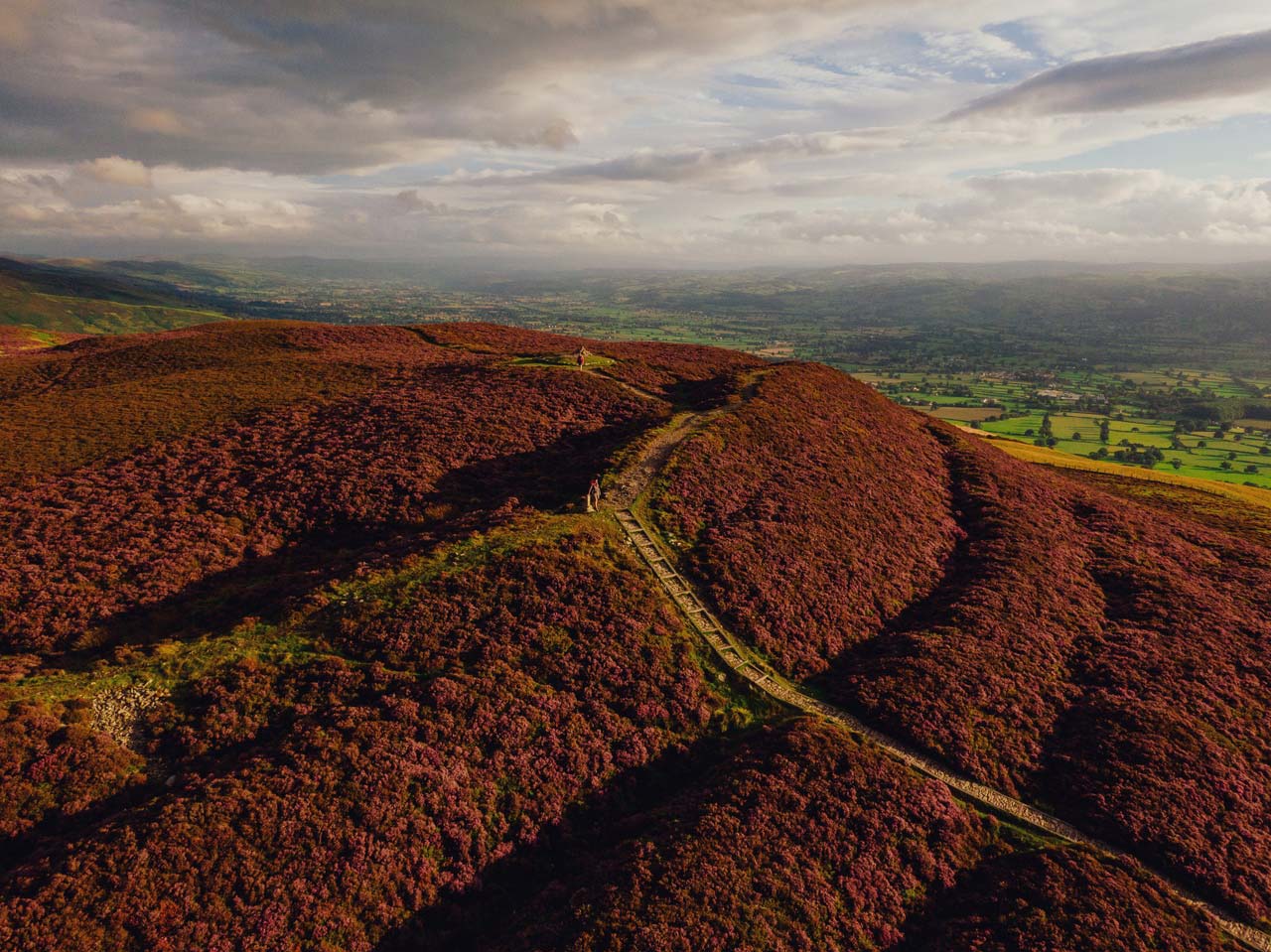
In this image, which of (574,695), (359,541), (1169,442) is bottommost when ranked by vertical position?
(1169,442)

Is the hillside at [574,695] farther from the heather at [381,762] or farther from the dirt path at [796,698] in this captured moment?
the dirt path at [796,698]

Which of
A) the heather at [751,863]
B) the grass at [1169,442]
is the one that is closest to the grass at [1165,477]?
the grass at [1169,442]

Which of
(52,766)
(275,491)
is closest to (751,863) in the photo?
(52,766)

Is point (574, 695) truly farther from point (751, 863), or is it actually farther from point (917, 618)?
point (917, 618)

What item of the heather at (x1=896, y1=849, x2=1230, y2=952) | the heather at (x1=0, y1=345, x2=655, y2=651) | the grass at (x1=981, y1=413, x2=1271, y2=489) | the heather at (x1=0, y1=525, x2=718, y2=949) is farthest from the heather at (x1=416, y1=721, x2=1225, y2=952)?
the grass at (x1=981, y1=413, x2=1271, y2=489)

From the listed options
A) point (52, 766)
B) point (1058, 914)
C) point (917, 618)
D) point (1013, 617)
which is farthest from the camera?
point (917, 618)

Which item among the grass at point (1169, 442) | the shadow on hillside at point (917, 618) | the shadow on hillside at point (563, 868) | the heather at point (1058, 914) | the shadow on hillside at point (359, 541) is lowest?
the grass at point (1169, 442)

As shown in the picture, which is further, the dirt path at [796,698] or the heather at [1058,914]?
the dirt path at [796,698]
